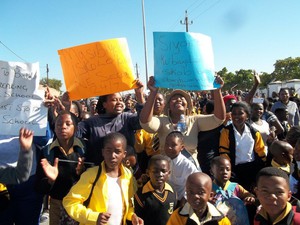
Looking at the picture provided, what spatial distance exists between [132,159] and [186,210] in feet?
2.90

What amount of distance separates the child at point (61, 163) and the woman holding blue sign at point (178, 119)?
0.72m

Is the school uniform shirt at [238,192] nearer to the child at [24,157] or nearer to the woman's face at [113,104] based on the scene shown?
the woman's face at [113,104]

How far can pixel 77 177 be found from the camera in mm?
2674

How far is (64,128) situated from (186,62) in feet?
4.54

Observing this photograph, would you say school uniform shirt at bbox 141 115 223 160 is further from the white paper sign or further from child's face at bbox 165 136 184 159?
the white paper sign

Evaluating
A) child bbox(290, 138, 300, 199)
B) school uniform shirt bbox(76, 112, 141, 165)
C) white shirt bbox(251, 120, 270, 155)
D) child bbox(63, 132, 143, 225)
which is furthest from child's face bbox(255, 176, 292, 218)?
white shirt bbox(251, 120, 270, 155)

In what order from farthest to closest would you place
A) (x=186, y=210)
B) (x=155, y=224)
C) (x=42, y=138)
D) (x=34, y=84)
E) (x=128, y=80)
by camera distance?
(x=128, y=80) → (x=42, y=138) → (x=34, y=84) → (x=155, y=224) → (x=186, y=210)

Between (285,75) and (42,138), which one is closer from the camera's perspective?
(42,138)

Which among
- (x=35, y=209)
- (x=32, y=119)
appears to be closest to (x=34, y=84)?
(x=32, y=119)

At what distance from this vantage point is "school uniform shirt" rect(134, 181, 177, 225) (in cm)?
254

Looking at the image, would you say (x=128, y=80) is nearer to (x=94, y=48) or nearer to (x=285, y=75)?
(x=94, y=48)

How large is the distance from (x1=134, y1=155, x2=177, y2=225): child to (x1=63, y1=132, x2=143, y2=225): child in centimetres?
11

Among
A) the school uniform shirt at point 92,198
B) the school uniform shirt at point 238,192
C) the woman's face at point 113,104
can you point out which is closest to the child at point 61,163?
the school uniform shirt at point 92,198

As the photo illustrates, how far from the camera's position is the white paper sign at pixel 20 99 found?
2.65 m
